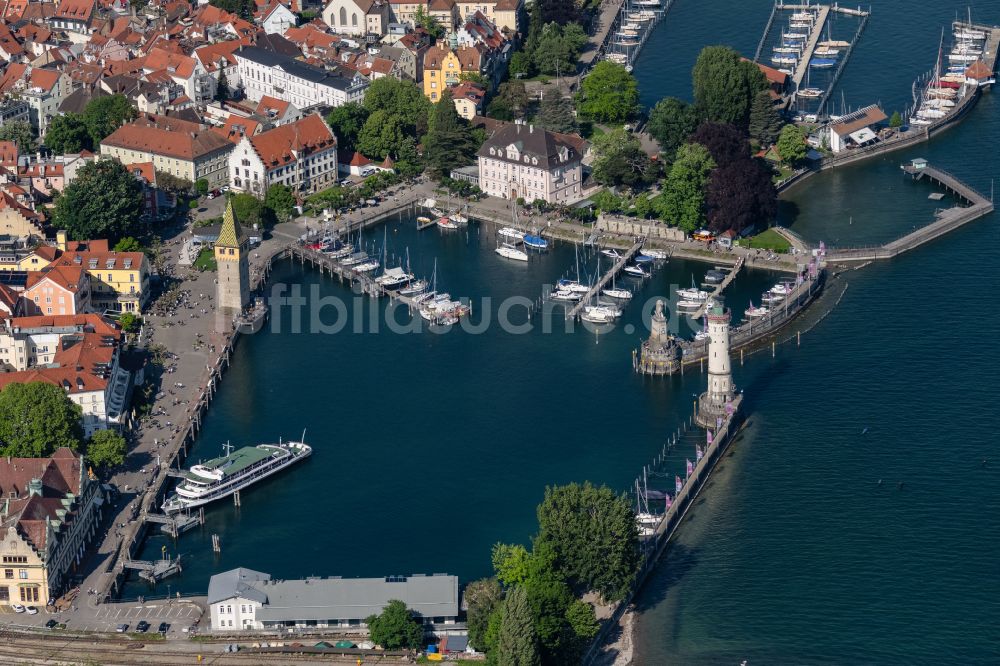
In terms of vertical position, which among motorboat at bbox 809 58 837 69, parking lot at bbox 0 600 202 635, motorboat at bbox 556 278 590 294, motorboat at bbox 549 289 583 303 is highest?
motorboat at bbox 809 58 837 69

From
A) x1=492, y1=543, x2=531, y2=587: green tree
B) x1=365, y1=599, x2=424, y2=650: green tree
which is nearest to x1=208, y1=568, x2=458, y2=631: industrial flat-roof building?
x1=365, y1=599, x2=424, y2=650: green tree

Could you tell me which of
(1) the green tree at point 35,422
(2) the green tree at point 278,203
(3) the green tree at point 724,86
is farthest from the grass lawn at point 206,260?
(3) the green tree at point 724,86

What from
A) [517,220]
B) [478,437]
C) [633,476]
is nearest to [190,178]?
[517,220]

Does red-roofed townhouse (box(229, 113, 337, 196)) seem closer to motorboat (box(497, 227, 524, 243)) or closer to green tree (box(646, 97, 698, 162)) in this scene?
motorboat (box(497, 227, 524, 243))

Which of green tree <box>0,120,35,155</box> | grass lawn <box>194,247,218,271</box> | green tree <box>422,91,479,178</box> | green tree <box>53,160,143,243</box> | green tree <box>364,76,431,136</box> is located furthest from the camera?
green tree <box>364,76,431,136</box>

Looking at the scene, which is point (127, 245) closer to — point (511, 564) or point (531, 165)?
point (531, 165)

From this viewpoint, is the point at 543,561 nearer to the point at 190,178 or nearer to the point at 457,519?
the point at 457,519

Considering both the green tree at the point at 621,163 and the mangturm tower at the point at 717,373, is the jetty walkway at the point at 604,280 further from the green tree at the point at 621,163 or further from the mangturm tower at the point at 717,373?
the mangturm tower at the point at 717,373
